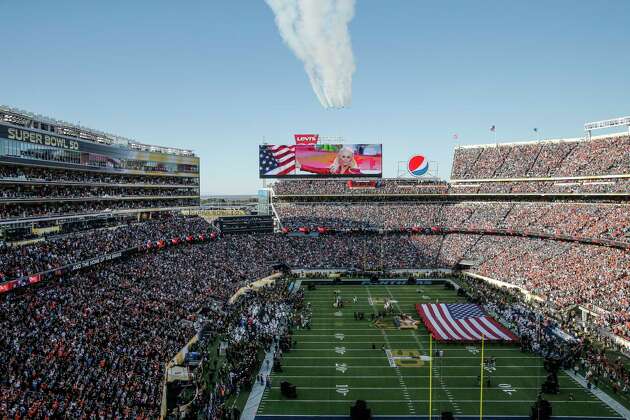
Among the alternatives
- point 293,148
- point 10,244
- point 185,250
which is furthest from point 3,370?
point 293,148

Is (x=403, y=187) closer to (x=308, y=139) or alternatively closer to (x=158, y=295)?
(x=308, y=139)

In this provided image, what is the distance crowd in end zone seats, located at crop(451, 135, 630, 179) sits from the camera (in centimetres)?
4838

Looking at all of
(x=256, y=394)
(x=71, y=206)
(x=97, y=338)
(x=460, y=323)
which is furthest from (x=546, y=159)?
(x=97, y=338)

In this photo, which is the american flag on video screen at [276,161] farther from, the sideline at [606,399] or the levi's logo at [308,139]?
the sideline at [606,399]

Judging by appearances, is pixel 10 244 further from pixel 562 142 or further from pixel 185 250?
pixel 562 142

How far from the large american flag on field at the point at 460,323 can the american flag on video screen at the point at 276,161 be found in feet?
94.1

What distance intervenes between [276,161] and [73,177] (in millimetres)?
26493

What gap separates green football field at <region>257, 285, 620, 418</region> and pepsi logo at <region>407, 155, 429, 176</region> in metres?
35.7

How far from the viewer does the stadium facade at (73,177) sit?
1147 inches

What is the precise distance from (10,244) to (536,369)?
2793 cm

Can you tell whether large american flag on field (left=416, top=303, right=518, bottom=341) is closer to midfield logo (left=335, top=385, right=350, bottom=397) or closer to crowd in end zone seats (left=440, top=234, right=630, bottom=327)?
crowd in end zone seats (left=440, top=234, right=630, bottom=327)

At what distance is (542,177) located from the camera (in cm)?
5422

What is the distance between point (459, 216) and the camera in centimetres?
5847

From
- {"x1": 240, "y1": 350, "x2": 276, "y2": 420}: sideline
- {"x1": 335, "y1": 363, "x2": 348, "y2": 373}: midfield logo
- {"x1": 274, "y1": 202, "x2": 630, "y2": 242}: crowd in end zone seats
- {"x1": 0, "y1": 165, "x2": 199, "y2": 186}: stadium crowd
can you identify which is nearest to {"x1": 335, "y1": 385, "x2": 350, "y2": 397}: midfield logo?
{"x1": 335, "y1": 363, "x2": 348, "y2": 373}: midfield logo
